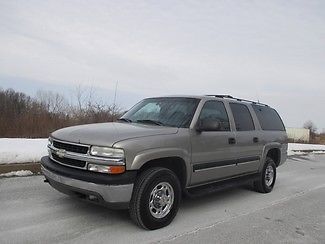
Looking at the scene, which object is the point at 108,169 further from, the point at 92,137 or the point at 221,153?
the point at 221,153

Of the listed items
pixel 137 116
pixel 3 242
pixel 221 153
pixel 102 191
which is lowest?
pixel 3 242

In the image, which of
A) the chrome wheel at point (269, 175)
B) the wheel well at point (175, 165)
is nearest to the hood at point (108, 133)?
the wheel well at point (175, 165)

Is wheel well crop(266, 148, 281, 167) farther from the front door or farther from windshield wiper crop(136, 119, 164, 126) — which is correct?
windshield wiper crop(136, 119, 164, 126)

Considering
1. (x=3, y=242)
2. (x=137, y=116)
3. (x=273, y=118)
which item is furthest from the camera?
(x=273, y=118)

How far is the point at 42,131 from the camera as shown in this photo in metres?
15.7

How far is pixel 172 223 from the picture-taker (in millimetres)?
5609

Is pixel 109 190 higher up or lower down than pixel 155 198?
higher up

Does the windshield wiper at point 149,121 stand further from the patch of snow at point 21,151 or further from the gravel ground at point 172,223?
the patch of snow at point 21,151

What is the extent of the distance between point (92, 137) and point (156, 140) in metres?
0.84

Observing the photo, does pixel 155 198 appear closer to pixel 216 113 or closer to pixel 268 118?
pixel 216 113

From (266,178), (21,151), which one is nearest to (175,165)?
(266,178)

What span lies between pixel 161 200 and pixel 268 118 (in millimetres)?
4225

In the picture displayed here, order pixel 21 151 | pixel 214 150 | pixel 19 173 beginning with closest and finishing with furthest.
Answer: pixel 214 150
pixel 19 173
pixel 21 151

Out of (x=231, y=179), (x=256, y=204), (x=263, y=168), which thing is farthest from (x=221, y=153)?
(x=263, y=168)
